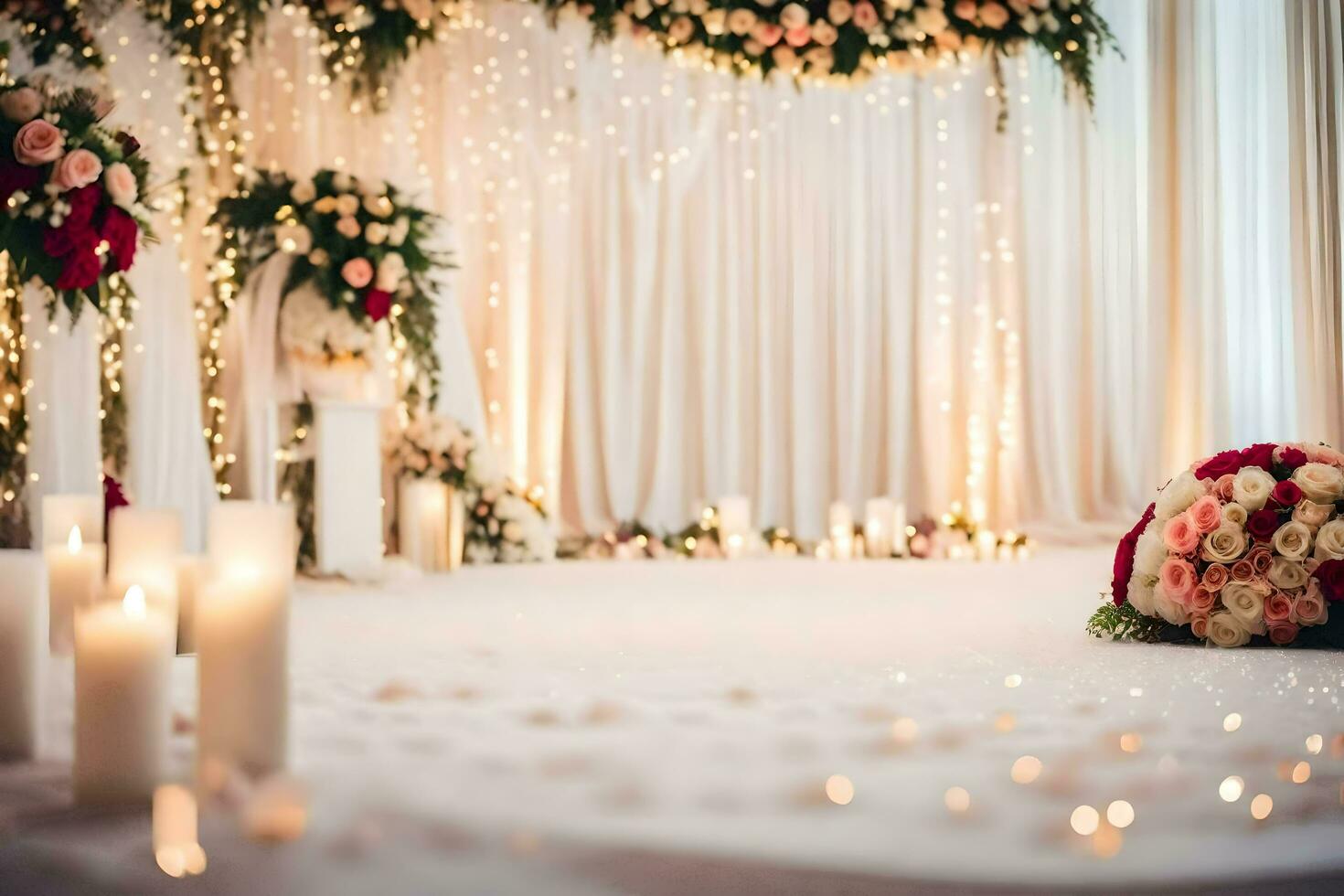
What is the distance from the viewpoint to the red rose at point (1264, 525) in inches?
106

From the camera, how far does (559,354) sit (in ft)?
21.1

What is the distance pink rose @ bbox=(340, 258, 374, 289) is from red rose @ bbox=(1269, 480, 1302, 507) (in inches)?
118

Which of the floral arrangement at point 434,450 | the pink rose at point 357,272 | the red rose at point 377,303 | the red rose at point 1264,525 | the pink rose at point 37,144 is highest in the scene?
the pink rose at point 37,144

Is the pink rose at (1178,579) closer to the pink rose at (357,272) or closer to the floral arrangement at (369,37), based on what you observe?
the pink rose at (357,272)

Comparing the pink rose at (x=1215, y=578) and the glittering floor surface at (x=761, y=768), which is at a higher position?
the pink rose at (x=1215, y=578)

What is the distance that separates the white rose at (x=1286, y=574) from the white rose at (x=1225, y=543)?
0.08m

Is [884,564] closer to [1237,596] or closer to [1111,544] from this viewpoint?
[1111,544]

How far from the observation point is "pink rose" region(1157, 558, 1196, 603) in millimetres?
2748

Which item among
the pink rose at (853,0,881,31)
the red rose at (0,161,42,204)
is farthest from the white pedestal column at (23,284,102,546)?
the pink rose at (853,0,881,31)

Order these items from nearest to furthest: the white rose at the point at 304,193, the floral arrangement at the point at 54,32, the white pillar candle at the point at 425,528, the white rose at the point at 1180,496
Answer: the white rose at the point at 1180,496 → the floral arrangement at the point at 54,32 → the white rose at the point at 304,193 → the white pillar candle at the point at 425,528

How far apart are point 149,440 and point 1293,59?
17.5 ft

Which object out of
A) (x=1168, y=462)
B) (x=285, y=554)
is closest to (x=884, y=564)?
(x=1168, y=462)

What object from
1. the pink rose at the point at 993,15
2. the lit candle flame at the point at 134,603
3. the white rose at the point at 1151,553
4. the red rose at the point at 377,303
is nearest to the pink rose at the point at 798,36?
the pink rose at the point at 993,15

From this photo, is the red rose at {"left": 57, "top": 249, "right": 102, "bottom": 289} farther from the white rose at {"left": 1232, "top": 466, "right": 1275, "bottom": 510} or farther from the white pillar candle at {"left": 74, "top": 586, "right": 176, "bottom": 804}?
the white rose at {"left": 1232, "top": 466, "right": 1275, "bottom": 510}
